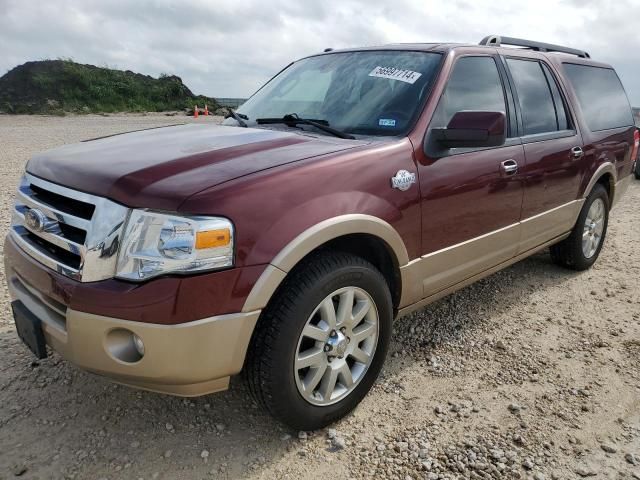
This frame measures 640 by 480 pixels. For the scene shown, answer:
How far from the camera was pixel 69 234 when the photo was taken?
2.27 meters

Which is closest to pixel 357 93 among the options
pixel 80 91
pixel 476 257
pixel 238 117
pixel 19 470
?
pixel 238 117

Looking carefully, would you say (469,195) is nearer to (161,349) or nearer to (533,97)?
(533,97)

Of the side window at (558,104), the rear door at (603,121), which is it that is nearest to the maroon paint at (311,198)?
the side window at (558,104)

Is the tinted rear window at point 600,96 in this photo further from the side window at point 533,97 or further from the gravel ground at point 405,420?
the gravel ground at point 405,420

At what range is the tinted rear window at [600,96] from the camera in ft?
14.9

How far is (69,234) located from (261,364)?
98cm

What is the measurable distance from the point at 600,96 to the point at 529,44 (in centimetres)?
98

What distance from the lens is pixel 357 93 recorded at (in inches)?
126

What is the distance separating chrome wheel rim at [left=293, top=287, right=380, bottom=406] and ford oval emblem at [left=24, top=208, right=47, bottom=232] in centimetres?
126

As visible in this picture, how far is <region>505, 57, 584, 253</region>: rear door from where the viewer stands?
3724mm

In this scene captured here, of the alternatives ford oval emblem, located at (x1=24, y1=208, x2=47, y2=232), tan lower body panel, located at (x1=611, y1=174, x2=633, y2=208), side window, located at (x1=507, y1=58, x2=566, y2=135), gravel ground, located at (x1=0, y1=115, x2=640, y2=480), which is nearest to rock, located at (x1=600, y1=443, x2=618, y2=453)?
gravel ground, located at (x1=0, y1=115, x2=640, y2=480)

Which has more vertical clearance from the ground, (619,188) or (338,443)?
(619,188)

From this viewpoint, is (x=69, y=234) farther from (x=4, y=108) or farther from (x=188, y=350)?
(x=4, y=108)

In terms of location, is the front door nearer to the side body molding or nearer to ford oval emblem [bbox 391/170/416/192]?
ford oval emblem [bbox 391/170/416/192]
